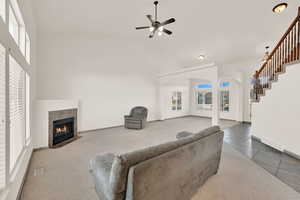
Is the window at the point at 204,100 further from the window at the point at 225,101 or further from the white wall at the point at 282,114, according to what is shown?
the white wall at the point at 282,114

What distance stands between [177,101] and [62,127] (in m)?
7.32

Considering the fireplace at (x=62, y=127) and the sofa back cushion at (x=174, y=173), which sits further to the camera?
the fireplace at (x=62, y=127)

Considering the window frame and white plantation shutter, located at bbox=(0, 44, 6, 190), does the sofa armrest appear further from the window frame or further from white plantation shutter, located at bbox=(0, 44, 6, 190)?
the window frame

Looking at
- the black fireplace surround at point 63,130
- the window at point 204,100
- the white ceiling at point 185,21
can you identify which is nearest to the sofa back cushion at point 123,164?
the black fireplace surround at point 63,130

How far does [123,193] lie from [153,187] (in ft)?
0.94

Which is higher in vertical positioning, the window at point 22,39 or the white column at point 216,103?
the window at point 22,39

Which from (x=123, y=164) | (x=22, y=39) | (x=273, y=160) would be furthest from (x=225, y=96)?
(x=22, y=39)

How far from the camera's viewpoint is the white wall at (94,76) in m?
5.00

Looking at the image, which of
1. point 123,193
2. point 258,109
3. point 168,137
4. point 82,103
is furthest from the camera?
point 82,103

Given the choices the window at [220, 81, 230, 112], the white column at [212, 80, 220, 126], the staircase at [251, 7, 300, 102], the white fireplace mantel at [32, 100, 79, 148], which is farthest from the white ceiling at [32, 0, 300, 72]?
the white fireplace mantel at [32, 100, 79, 148]

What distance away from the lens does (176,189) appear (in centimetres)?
158

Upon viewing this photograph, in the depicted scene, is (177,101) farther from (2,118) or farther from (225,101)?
(2,118)

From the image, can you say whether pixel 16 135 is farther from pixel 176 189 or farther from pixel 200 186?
pixel 200 186

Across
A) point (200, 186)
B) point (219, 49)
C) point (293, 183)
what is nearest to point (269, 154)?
point (293, 183)
